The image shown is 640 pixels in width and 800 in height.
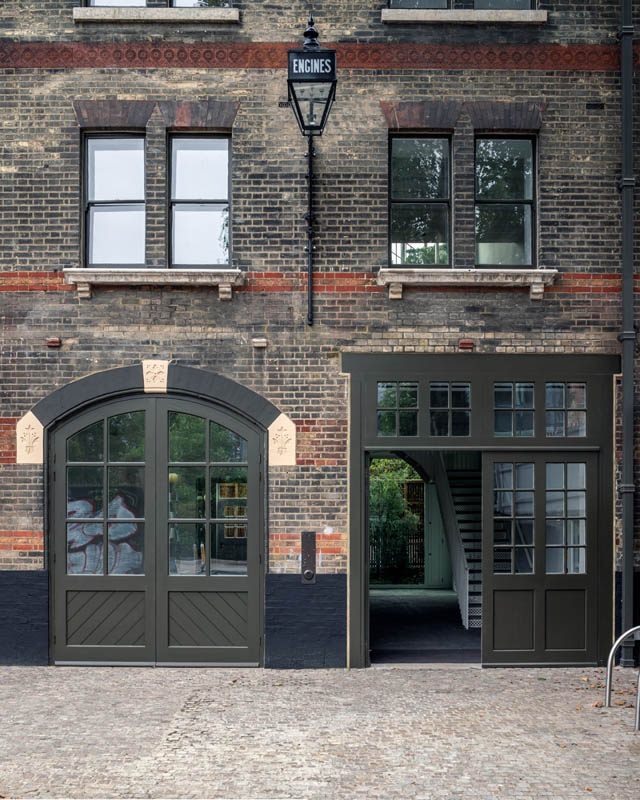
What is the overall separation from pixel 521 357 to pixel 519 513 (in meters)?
1.82

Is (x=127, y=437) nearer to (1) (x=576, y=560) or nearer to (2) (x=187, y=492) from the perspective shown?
(2) (x=187, y=492)

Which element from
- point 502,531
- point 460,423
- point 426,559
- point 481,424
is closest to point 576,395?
point 481,424

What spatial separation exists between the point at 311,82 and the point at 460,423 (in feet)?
13.3

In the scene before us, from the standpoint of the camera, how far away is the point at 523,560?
8719mm

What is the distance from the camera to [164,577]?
8.61 m

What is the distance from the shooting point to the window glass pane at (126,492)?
8.70m

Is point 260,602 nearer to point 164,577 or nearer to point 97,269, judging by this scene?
point 164,577

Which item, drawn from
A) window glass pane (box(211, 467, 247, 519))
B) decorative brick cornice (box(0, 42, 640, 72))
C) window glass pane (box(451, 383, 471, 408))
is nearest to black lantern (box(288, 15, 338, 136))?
decorative brick cornice (box(0, 42, 640, 72))

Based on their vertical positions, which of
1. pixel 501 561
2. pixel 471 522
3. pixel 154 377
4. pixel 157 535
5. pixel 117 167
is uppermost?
pixel 117 167

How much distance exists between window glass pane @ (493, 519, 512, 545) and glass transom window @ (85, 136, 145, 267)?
5267 millimetres

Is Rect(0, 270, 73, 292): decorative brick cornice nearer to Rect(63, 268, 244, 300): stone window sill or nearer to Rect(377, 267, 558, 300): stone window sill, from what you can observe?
Rect(63, 268, 244, 300): stone window sill

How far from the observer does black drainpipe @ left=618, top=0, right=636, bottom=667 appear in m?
8.51

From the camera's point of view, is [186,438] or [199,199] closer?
[186,438]

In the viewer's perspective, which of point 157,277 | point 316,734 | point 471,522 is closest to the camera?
point 316,734
